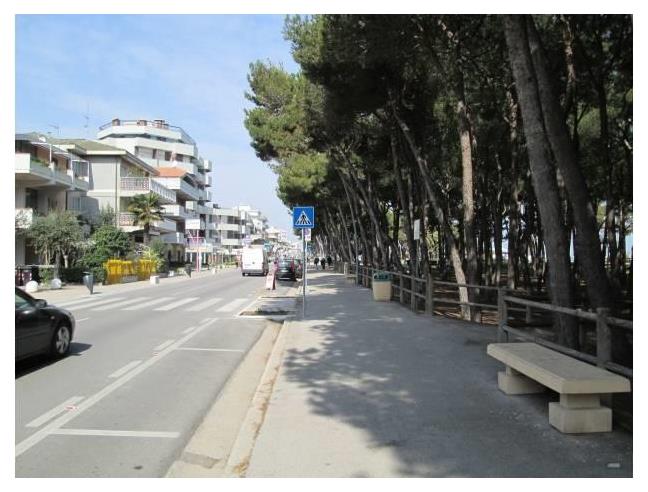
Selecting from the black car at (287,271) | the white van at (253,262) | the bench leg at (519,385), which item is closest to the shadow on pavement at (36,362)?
the bench leg at (519,385)

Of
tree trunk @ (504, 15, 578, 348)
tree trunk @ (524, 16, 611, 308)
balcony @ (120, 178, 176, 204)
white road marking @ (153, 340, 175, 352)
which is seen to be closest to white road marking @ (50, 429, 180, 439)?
white road marking @ (153, 340, 175, 352)

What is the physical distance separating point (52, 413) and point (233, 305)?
527 inches

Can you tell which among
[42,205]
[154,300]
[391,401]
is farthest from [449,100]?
[42,205]

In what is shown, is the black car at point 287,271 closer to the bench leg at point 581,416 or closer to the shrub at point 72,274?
the shrub at point 72,274

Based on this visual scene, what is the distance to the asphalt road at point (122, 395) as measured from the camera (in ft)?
16.1

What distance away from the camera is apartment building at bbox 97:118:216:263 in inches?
2884

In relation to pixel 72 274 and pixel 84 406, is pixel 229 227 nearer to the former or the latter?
pixel 72 274

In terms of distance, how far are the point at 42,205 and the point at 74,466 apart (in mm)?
39661

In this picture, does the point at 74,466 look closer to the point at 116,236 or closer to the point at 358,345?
the point at 358,345

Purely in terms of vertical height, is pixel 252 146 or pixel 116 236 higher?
pixel 252 146

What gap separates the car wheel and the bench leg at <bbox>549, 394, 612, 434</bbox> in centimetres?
762

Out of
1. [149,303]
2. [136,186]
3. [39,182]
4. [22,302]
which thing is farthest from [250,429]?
[136,186]

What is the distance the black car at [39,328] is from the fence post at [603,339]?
7.45m

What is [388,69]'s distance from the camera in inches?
634
